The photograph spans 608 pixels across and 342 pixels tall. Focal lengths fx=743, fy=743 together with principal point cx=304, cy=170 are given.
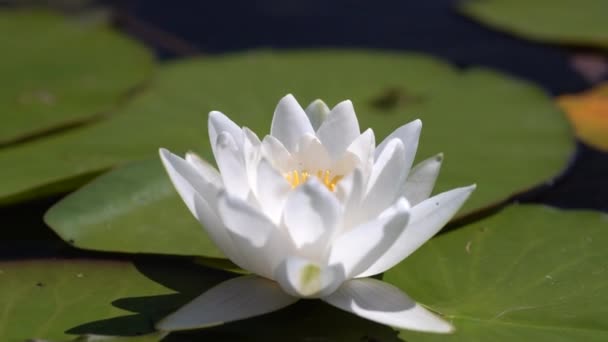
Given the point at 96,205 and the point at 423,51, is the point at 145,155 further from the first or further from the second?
the point at 423,51

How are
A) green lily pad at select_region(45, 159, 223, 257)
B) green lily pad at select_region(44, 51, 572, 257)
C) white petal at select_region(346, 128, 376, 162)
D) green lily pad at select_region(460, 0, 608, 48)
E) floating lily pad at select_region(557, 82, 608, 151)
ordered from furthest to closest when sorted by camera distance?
green lily pad at select_region(460, 0, 608, 48) < floating lily pad at select_region(557, 82, 608, 151) < green lily pad at select_region(44, 51, 572, 257) < green lily pad at select_region(45, 159, 223, 257) < white petal at select_region(346, 128, 376, 162)

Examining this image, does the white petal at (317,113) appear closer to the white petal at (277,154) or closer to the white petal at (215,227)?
the white petal at (277,154)

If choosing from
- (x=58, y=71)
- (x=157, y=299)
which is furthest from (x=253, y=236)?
(x=58, y=71)

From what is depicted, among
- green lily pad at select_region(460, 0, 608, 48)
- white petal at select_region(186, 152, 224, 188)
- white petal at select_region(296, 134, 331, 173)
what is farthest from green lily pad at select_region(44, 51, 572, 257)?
green lily pad at select_region(460, 0, 608, 48)

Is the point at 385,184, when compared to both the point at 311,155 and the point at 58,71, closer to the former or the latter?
the point at 311,155

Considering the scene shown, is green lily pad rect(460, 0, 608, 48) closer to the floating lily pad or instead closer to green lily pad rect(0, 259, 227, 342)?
the floating lily pad

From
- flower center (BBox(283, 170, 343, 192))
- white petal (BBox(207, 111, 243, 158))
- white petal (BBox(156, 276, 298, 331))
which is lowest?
white petal (BBox(156, 276, 298, 331))

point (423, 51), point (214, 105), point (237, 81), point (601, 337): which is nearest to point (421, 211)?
point (601, 337)
